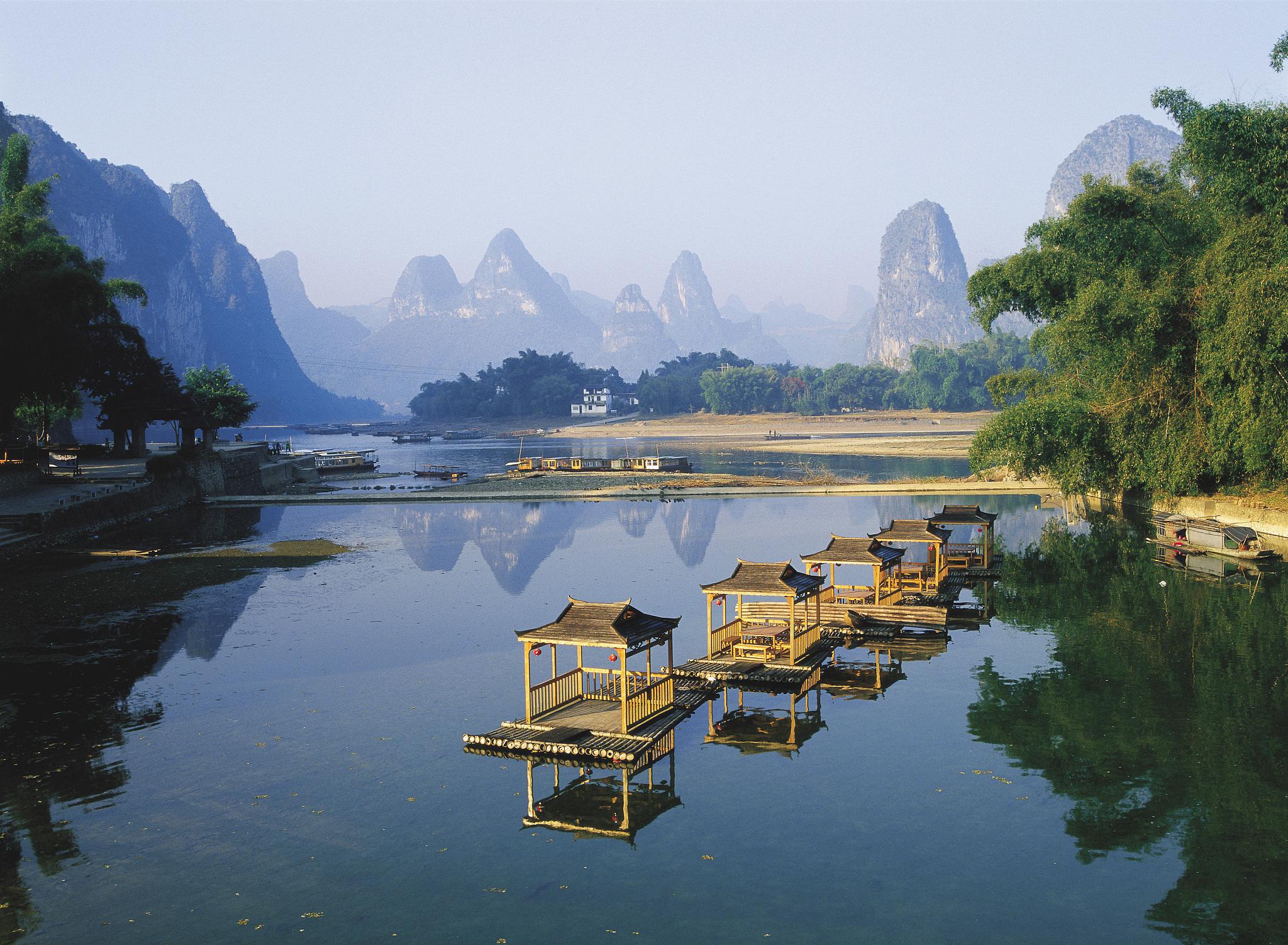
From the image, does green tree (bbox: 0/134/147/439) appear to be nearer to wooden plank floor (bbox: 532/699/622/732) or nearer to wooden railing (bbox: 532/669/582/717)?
wooden railing (bbox: 532/669/582/717)

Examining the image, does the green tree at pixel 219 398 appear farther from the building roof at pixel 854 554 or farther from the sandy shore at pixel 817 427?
the sandy shore at pixel 817 427

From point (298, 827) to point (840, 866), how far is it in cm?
890

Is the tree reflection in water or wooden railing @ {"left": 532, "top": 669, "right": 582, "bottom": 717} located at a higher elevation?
wooden railing @ {"left": 532, "top": 669, "right": 582, "bottom": 717}

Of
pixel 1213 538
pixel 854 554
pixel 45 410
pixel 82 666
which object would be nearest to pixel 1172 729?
pixel 854 554

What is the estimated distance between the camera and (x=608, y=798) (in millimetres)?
17859

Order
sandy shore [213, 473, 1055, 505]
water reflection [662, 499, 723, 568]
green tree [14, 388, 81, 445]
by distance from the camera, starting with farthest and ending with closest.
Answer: sandy shore [213, 473, 1055, 505]
green tree [14, 388, 81, 445]
water reflection [662, 499, 723, 568]

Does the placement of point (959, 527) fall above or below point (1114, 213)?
below

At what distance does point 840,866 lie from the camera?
15.1 meters

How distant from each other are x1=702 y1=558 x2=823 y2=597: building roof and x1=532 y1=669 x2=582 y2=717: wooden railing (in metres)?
4.05

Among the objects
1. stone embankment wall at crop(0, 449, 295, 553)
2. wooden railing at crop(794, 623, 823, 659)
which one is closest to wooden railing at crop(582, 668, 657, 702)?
wooden railing at crop(794, 623, 823, 659)

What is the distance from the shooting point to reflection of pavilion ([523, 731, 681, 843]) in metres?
16.7

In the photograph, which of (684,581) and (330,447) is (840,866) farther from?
(330,447)

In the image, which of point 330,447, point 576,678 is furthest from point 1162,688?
point 330,447

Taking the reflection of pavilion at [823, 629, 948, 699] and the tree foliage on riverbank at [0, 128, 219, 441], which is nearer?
the reflection of pavilion at [823, 629, 948, 699]
